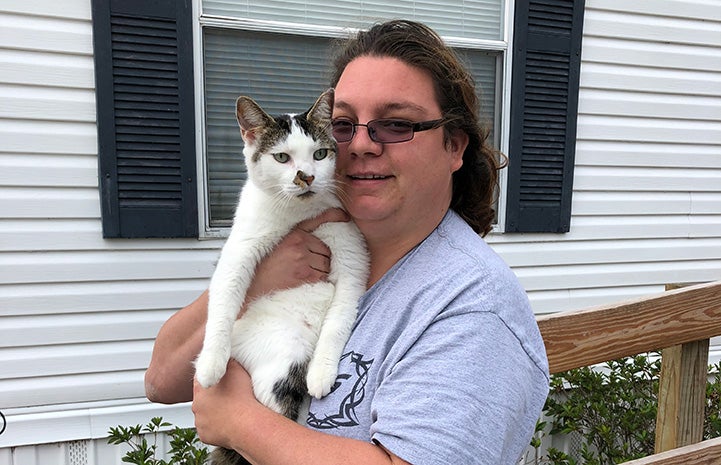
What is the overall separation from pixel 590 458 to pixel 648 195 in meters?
2.17

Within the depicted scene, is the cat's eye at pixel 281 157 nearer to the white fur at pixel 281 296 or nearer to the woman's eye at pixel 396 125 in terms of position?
the white fur at pixel 281 296

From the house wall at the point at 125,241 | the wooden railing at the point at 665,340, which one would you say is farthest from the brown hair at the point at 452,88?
the house wall at the point at 125,241

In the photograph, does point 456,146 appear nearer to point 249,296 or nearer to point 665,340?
point 249,296

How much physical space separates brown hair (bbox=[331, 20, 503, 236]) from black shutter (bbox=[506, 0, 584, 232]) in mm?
2160

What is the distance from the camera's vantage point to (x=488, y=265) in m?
1.32

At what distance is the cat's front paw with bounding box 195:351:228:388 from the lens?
1.50 meters

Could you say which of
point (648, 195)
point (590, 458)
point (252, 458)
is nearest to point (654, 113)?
point (648, 195)

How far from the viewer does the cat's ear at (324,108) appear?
1.64m

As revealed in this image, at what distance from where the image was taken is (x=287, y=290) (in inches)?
68.2

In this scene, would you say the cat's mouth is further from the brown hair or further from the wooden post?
the wooden post

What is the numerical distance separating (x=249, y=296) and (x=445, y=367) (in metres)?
0.86

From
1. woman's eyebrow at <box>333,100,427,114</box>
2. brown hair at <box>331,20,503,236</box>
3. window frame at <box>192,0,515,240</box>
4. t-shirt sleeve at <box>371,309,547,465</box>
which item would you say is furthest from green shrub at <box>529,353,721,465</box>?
woman's eyebrow at <box>333,100,427,114</box>

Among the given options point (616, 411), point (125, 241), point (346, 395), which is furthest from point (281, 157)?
point (616, 411)

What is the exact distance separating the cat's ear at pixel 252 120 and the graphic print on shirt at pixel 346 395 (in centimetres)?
89
